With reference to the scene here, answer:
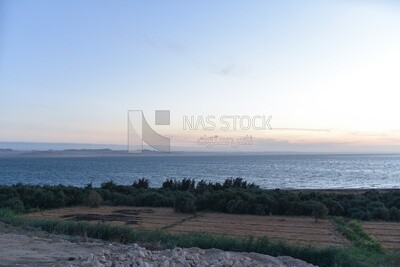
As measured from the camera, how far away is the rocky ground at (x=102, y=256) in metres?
9.61

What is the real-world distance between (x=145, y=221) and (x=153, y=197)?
818 centimetres

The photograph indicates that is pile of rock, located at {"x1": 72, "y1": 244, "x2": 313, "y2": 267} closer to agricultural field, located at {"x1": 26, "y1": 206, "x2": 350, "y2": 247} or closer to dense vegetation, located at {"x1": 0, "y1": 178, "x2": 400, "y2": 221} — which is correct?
agricultural field, located at {"x1": 26, "y1": 206, "x2": 350, "y2": 247}

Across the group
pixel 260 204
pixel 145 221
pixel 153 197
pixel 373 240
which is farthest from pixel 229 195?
pixel 373 240

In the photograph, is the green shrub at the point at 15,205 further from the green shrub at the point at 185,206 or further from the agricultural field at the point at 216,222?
the green shrub at the point at 185,206

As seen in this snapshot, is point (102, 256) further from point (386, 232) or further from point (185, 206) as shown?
point (185, 206)

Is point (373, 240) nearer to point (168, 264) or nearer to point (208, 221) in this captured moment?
point (208, 221)

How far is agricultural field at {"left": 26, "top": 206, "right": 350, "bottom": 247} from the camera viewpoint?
20423mm

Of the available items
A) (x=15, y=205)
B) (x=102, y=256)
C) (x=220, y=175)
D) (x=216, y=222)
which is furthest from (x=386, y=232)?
(x=220, y=175)

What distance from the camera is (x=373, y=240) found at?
64.8 feet

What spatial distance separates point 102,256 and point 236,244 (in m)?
4.31

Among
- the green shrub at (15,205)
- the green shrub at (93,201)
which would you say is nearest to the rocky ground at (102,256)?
the green shrub at (15,205)

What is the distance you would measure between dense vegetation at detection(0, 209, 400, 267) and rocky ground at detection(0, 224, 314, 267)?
1167 mm

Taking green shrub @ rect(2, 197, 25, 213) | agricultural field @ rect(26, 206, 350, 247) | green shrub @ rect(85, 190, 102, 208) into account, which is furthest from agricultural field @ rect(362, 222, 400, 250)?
green shrub @ rect(2, 197, 25, 213)

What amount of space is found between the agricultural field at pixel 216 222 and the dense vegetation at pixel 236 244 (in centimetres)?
547
